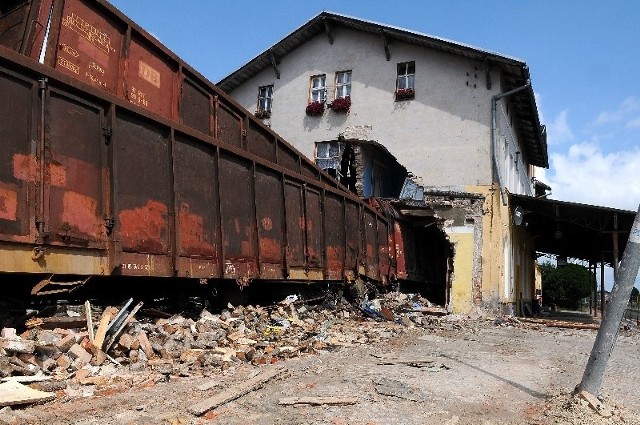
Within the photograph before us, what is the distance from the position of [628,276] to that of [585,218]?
514 inches

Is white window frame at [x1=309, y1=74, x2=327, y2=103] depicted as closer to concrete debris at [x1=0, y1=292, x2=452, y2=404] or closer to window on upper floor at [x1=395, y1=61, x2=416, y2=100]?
window on upper floor at [x1=395, y1=61, x2=416, y2=100]

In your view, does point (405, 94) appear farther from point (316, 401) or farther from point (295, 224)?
point (316, 401)

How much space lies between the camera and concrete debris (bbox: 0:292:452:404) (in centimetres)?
470

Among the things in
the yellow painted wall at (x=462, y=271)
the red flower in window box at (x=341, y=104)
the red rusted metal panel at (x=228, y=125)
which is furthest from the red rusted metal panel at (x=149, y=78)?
the red flower in window box at (x=341, y=104)

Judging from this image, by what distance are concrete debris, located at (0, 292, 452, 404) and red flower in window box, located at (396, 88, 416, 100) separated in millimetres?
10531

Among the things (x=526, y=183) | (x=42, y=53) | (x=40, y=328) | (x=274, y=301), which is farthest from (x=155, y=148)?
(x=526, y=183)

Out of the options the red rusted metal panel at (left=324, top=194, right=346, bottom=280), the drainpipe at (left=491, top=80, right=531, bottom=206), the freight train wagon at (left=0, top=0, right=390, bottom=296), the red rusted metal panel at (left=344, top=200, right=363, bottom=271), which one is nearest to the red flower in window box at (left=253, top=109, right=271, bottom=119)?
the drainpipe at (left=491, top=80, right=531, bottom=206)

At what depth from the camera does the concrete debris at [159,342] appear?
4703mm

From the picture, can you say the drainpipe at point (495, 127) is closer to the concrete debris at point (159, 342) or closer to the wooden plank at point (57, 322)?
the concrete debris at point (159, 342)

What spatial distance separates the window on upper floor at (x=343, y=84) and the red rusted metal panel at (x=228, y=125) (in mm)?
10779

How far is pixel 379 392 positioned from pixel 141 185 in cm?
359

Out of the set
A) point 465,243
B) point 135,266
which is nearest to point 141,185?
point 135,266

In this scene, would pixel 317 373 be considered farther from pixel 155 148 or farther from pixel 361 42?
pixel 361 42

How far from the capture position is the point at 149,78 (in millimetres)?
7320
